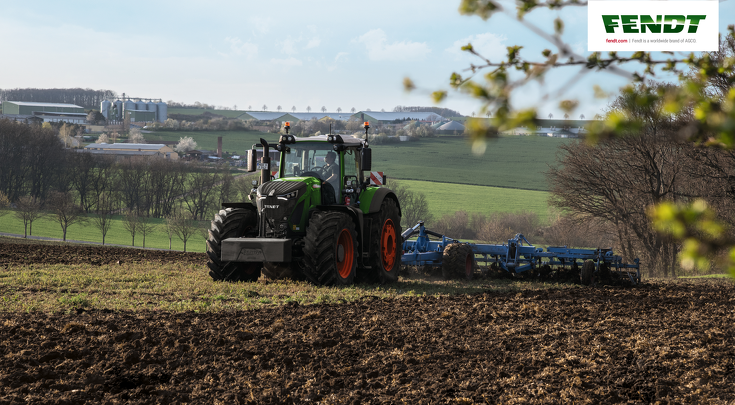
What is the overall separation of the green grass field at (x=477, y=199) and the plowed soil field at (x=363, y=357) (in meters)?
48.0

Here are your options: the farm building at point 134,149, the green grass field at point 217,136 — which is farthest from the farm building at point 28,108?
the farm building at point 134,149

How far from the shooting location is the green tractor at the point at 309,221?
10.4 meters

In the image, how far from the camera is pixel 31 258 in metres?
15.3

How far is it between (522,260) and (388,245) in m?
3.88

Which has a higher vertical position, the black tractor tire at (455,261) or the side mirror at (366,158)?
the side mirror at (366,158)

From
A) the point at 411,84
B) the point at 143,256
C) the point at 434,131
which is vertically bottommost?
the point at 143,256

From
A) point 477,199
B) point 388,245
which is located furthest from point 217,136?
point 388,245

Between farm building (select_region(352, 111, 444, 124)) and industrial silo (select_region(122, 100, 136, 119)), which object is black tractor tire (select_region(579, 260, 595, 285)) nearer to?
farm building (select_region(352, 111, 444, 124))

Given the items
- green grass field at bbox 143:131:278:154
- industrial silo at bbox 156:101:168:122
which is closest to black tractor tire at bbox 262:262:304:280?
green grass field at bbox 143:131:278:154

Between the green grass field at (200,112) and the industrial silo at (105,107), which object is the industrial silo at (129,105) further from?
the green grass field at (200,112)

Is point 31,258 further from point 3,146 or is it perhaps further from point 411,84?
point 3,146

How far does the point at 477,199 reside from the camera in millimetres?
61688

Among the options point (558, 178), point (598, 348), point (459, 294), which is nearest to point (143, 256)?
point (459, 294)

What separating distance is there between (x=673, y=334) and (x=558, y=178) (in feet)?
62.0
